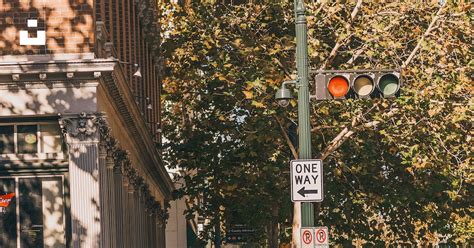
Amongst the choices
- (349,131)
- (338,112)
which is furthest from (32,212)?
(338,112)

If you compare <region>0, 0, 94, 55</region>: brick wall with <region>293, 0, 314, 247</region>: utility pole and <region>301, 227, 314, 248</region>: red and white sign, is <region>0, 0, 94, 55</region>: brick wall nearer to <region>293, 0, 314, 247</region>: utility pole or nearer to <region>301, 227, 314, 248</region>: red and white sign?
<region>293, 0, 314, 247</region>: utility pole

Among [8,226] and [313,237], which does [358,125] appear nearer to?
[8,226]

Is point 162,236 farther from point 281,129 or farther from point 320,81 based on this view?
point 320,81

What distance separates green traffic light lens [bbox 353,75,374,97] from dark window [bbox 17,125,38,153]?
976 centimetres

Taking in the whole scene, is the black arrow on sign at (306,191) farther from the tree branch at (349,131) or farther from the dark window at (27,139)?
the tree branch at (349,131)

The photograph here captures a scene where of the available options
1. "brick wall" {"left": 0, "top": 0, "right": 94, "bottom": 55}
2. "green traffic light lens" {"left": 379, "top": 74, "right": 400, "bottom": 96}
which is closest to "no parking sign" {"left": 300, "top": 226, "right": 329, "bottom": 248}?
"green traffic light lens" {"left": 379, "top": 74, "right": 400, "bottom": 96}

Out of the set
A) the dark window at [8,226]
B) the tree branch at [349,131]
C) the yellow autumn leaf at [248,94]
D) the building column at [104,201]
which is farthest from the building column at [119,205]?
the tree branch at [349,131]

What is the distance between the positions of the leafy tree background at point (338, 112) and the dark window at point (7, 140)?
973cm

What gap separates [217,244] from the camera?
58625mm

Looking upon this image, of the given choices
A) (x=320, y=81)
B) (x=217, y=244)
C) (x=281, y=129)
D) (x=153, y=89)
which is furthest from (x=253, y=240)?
(x=320, y=81)

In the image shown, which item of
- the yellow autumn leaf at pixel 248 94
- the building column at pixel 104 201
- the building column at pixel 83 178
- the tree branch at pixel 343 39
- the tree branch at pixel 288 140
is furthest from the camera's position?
the tree branch at pixel 288 140

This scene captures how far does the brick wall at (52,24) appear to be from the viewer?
94.4 feet

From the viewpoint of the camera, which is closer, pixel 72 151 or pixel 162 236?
pixel 72 151

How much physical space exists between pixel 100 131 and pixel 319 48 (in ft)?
35.4
